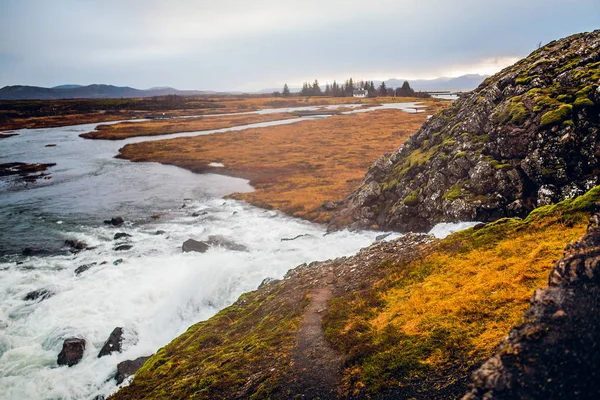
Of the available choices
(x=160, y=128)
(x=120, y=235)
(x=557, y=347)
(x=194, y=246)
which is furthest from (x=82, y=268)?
(x=160, y=128)

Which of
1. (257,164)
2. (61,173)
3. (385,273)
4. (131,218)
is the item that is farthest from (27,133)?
(385,273)

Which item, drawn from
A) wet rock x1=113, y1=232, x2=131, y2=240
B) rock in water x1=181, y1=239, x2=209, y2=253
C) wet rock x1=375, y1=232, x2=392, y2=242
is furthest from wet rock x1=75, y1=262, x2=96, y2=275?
wet rock x1=375, y1=232, x2=392, y2=242

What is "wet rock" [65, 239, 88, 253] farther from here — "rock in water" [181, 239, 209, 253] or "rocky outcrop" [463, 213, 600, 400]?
"rocky outcrop" [463, 213, 600, 400]

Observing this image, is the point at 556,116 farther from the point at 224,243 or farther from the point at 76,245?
the point at 76,245

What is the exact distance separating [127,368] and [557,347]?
17.9 m

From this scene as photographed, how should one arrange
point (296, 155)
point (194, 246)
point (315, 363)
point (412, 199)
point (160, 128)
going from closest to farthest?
point (315, 363)
point (412, 199)
point (194, 246)
point (296, 155)
point (160, 128)

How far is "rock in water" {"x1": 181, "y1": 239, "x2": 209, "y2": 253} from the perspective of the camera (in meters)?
29.7

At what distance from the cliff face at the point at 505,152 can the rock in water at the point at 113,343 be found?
20.3 metres

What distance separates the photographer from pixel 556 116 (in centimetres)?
2014

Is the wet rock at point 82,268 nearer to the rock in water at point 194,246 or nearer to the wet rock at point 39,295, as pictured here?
the wet rock at point 39,295

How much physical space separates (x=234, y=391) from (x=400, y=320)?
5609 mm

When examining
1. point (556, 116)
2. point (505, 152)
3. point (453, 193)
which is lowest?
point (453, 193)

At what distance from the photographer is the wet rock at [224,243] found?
99.3 ft

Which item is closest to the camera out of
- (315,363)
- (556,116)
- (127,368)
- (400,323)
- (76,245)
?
(315,363)
